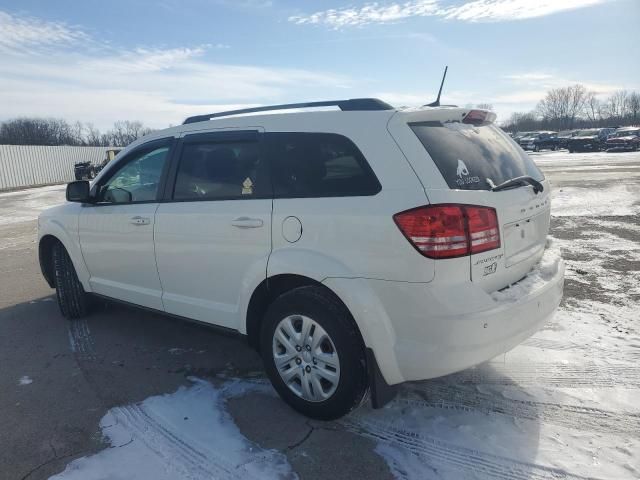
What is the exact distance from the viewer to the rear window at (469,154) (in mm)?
2806

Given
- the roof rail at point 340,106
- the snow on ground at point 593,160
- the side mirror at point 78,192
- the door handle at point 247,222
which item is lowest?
the snow on ground at point 593,160

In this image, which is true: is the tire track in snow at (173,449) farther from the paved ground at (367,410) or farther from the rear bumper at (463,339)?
the rear bumper at (463,339)

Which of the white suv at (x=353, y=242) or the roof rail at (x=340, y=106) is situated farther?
the roof rail at (x=340, y=106)

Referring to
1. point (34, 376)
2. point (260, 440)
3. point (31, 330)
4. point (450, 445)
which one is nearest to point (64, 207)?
point (31, 330)

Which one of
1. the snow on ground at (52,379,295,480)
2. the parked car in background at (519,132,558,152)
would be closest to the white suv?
the snow on ground at (52,379,295,480)

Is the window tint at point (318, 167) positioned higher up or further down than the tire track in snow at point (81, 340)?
higher up

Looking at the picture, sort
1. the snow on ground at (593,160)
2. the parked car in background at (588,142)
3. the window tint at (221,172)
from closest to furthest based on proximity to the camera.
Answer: the window tint at (221,172) → the snow on ground at (593,160) → the parked car in background at (588,142)

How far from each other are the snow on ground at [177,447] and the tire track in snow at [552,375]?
1.51 meters

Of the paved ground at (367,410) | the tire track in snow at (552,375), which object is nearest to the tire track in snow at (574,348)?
the paved ground at (367,410)

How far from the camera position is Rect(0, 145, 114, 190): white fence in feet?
100

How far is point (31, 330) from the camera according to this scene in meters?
4.99

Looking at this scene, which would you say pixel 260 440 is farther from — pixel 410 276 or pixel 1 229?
pixel 1 229

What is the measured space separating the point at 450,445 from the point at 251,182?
205 cm

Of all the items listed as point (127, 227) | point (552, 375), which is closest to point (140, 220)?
point (127, 227)
